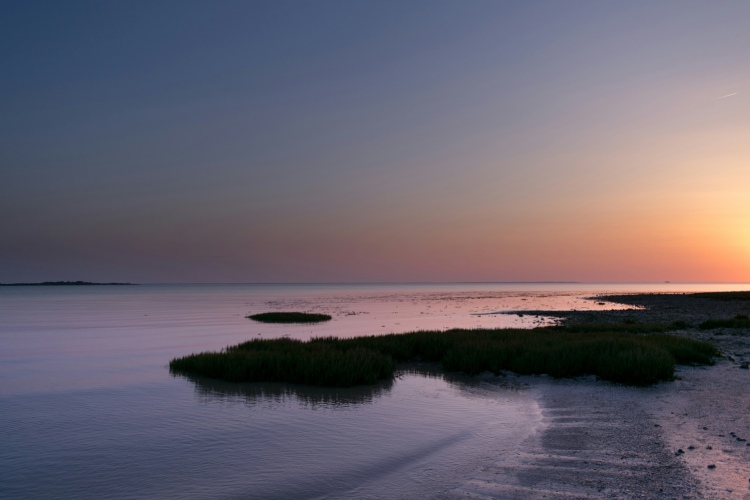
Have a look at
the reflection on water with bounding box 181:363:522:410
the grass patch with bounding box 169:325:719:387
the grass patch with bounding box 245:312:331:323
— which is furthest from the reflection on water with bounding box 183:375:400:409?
the grass patch with bounding box 245:312:331:323

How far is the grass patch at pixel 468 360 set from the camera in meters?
17.9

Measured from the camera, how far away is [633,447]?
10320mm

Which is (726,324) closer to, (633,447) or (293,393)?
(633,447)

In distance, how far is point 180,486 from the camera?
9.19 meters

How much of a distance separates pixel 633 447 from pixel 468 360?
436 inches

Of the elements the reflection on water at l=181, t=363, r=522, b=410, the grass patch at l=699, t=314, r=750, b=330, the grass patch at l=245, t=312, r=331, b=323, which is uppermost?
the grass patch at l=699, t=314, r=750, b=330

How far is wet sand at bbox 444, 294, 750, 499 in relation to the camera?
8195mm

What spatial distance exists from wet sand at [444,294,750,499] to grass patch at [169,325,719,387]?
1.51 meters

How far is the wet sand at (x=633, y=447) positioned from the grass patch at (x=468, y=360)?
1.51m

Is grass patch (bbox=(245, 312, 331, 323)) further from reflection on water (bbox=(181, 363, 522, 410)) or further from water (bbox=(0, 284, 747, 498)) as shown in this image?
reflection on water (bbox=(181, 363, 522, 410))

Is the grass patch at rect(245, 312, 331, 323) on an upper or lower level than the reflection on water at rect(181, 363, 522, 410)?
lower

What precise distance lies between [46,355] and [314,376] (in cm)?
1963

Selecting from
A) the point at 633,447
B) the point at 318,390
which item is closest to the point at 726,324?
the point at 633,447

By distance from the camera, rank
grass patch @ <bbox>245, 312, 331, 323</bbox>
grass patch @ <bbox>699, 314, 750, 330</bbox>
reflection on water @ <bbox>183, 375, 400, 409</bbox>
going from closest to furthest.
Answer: reflection on water @ <bbox>183, 375, 400, 409</bbox>, grass patch @ <bbox>699, 314, 750, 330</bbox>, grass patch @ <bbox>245, 312, 331, 323</bbox>
